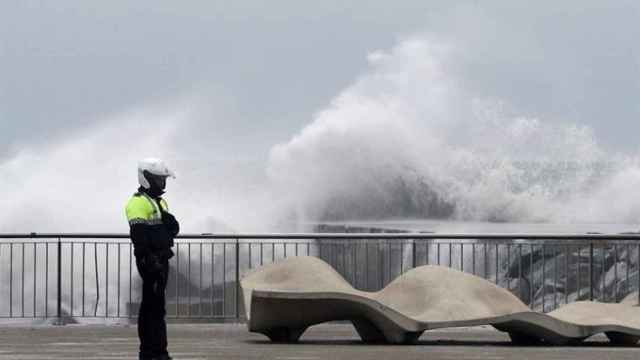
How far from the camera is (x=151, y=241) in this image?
13969 millimetres

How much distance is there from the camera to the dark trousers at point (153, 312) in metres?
14.1

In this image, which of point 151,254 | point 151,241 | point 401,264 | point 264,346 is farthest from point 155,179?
point 401,264

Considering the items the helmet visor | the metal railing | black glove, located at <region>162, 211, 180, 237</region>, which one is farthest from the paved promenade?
the helmet visor

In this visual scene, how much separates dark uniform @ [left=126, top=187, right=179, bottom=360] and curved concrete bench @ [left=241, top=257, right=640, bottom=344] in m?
3.53

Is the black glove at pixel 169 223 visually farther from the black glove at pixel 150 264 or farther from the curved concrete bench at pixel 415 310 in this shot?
the curved concrete bench at pixel 415 310

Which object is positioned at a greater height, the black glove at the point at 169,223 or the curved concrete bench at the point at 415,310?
the black glove at the point at 169,223

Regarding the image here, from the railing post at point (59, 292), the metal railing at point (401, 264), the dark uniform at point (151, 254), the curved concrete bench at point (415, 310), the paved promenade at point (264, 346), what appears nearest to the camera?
the dark uniform at point (151, 254)

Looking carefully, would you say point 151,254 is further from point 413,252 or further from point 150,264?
point 413,252

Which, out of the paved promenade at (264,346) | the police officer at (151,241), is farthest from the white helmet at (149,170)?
the paved promenade at (264,346)

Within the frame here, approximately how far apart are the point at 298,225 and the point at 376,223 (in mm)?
3215

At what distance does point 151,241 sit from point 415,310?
4.89 m

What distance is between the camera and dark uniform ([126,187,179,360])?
1397cm

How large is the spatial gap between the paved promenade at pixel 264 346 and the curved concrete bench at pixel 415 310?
0.21 meters

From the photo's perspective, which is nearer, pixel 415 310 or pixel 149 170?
pixel 149 170
